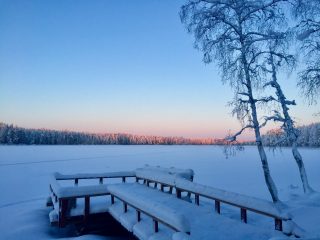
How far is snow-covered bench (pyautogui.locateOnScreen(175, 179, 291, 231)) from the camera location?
466cm

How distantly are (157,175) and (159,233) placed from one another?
317 cm

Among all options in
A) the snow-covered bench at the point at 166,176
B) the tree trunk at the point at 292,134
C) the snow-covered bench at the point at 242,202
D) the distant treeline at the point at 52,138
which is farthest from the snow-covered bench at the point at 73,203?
the distant treeline at the point at 52,138

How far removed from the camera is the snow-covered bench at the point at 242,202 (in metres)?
4.66

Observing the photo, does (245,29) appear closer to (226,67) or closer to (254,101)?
(226,67)

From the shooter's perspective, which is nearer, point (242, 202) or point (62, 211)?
point (242, 202)

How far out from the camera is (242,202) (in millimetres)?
5332

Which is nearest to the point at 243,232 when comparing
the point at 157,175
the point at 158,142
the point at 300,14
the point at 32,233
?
the point at 157,175

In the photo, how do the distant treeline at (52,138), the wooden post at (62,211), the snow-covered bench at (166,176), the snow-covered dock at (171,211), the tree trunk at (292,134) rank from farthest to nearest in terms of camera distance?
the distant treeline at (52,138), the tree trunk at (292,134), the snow-covered bench at (166,176), the wooden post at (62,211), the snow-covered dock at (171,211)

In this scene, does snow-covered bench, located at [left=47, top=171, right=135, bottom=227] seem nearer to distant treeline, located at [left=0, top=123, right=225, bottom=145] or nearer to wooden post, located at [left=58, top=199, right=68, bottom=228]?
wooden post, located at [left=58, top=199, right=68, bottom=228]

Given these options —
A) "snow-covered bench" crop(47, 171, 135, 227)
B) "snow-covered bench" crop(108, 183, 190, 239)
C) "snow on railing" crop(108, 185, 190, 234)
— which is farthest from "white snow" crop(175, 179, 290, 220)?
"snow-covered bench" crop(47, 171, 135, 227)

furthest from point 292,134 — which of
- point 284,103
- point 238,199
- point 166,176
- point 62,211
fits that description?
point 62,211

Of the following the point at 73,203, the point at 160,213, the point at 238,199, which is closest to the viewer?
the point at 160,213

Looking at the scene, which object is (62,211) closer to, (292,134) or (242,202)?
(242,202)

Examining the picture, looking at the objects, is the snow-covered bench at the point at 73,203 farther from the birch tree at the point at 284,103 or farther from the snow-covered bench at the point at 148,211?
the birch tree at the point at 284,103
